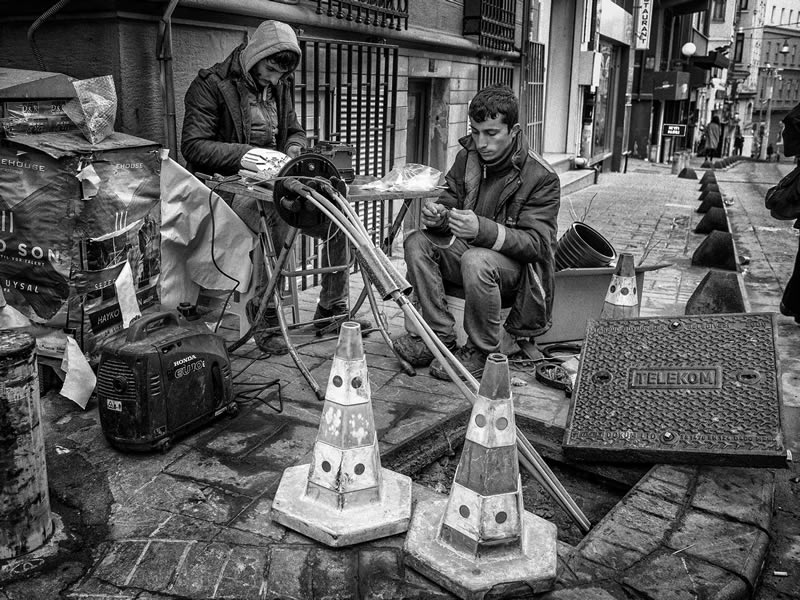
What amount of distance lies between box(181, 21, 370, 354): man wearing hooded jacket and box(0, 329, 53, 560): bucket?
2.03 m

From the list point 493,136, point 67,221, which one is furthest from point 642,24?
point 67,221

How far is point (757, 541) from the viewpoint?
275 centimetres

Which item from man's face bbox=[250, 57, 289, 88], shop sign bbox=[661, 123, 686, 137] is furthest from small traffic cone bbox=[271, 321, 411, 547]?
shop sign bbox=[661, 123, 686, 137]

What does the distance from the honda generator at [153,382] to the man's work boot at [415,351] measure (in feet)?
4.54

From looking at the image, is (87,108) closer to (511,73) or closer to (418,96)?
(418,96)

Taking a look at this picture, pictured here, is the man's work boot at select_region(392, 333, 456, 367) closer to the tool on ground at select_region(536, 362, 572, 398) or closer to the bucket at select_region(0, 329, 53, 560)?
the tool on ground at select_region(536, 362, 572, 398)

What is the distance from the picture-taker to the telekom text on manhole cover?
3178mm

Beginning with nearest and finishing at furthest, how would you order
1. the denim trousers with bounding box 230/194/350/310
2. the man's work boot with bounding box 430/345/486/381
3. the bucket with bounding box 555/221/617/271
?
the man's work boot with bounding box 430/345/486/381 < the denim trousers with bounding box 230/194/350/310 < the bucket with bounding box 555/221/617/271

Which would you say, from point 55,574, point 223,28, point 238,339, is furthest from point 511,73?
point 55,574

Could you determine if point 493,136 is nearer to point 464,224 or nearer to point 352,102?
point 464,224

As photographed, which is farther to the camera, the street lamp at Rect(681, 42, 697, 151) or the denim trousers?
the street lamp at Rect(681, 42, 697, 151)

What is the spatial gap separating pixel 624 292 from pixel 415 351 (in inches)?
50.7

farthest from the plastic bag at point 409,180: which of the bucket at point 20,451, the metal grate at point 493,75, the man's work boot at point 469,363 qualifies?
the metal grate at point 493,75

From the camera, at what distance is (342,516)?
2746 mm
